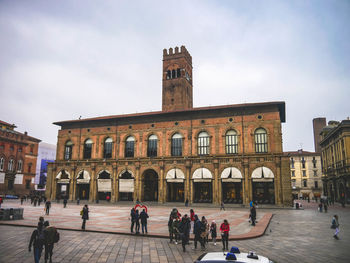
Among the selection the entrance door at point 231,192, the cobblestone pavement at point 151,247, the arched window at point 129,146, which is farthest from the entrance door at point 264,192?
the cobblestone pavement at point 151,247

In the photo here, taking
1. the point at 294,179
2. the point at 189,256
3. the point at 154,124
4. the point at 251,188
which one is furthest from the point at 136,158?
the point at 294,179

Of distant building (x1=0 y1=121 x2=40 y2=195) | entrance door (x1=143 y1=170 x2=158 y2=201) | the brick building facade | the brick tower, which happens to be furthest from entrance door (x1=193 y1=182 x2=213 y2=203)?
distant building (x1=0 y1=121 x2=40 y2=195)

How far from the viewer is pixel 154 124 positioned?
41.8 m

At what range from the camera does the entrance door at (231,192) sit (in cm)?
3703

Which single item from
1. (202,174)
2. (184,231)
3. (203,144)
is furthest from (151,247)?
(203,144)

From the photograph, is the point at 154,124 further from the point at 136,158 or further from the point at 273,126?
the point at 273,126

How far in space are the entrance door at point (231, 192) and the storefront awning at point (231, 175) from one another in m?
1.55

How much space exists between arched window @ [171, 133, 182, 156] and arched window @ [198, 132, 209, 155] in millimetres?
3021

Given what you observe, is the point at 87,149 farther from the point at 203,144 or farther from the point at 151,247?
the point at 151,247

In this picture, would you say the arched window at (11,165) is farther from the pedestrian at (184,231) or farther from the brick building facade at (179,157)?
the pedestrian at (184,231)

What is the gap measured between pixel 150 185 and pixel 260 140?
61.8 ft

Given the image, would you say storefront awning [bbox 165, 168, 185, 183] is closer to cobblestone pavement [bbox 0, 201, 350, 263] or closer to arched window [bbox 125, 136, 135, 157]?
arched window [bbox 125, 136, 135, 157]

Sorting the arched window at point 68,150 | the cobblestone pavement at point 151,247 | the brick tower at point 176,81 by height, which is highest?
the brick tower at point 176,81

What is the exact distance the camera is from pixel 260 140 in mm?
36406
